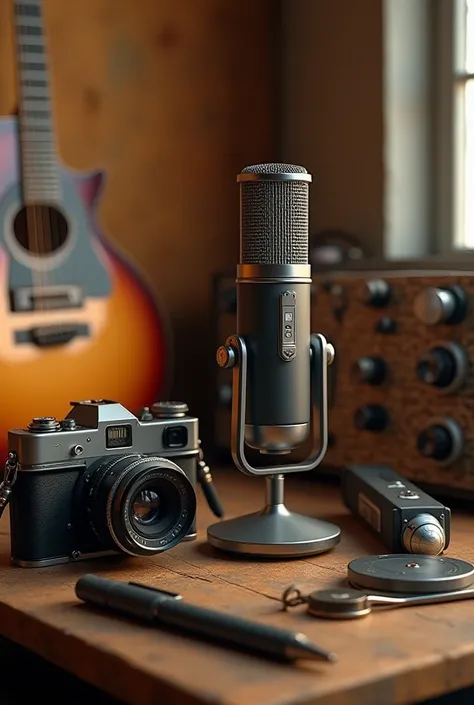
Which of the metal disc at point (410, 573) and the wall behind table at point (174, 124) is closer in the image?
the metal disc at point (410, 573)

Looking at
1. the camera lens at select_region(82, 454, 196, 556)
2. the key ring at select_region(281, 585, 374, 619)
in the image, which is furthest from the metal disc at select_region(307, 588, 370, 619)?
the camera lens at select_region(82, 454, 196, 556)

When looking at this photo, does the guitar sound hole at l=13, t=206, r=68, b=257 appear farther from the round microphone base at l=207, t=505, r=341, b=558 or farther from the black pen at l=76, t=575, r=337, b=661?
the black pen at l=76, t=575, r=337, b=661

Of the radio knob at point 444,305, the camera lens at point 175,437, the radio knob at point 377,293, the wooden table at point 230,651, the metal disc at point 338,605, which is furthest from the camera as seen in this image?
the radio knob at point 377,293

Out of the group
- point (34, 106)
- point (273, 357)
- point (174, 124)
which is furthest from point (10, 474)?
point (174, 124)

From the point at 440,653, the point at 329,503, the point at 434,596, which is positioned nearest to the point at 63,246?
the point at 329,503

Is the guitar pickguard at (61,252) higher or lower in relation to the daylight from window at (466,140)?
lower

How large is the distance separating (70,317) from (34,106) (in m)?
0.34

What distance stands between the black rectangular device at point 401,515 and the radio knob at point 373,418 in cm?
19

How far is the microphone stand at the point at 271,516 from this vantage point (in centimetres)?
124

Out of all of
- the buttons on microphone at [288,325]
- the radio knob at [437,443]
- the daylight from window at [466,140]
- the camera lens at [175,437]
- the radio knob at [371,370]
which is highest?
the daylight from window at [466,140]

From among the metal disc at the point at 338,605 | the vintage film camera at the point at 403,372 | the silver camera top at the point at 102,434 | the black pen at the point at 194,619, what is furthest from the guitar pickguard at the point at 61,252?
the metal disc at the point at 338,605

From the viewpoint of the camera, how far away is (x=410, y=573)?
1.09 meters

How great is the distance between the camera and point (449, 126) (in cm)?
194

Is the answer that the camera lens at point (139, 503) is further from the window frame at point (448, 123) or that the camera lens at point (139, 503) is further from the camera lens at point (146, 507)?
the window frame at point (448, 123)
